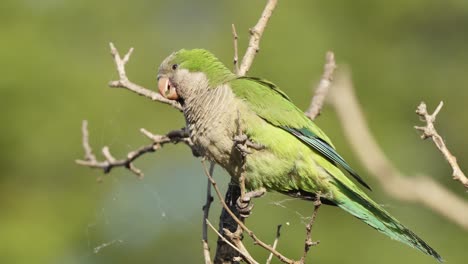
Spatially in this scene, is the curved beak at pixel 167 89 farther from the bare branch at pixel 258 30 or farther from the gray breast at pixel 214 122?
the bare branch at pixel 258 30

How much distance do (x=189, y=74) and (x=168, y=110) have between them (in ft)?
22.7

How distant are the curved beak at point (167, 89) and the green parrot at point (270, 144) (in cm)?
14

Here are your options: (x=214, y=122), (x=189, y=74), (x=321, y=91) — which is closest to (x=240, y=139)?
(x=214, y=122)

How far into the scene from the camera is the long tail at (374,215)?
4233 millimetres

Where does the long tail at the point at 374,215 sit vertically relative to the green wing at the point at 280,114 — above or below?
below

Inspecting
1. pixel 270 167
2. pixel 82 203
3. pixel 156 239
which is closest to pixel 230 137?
pixel 270 167

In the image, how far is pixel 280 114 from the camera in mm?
4605

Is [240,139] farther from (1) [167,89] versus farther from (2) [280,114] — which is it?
(1) [167,89]

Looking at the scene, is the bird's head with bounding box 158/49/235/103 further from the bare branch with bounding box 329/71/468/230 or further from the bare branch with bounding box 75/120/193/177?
the bare branch with bounding box 329/71/468/230

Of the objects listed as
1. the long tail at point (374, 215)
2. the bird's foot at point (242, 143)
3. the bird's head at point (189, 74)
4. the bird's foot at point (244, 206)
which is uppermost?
the bird's head at point (189, 74)

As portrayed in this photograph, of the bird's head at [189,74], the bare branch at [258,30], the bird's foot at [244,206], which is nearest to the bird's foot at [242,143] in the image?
the bird's foot at [244,206]

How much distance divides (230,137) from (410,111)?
7.93 metres

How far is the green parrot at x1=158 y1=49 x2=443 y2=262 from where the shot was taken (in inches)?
172

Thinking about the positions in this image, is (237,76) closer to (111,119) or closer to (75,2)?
(111,119)
